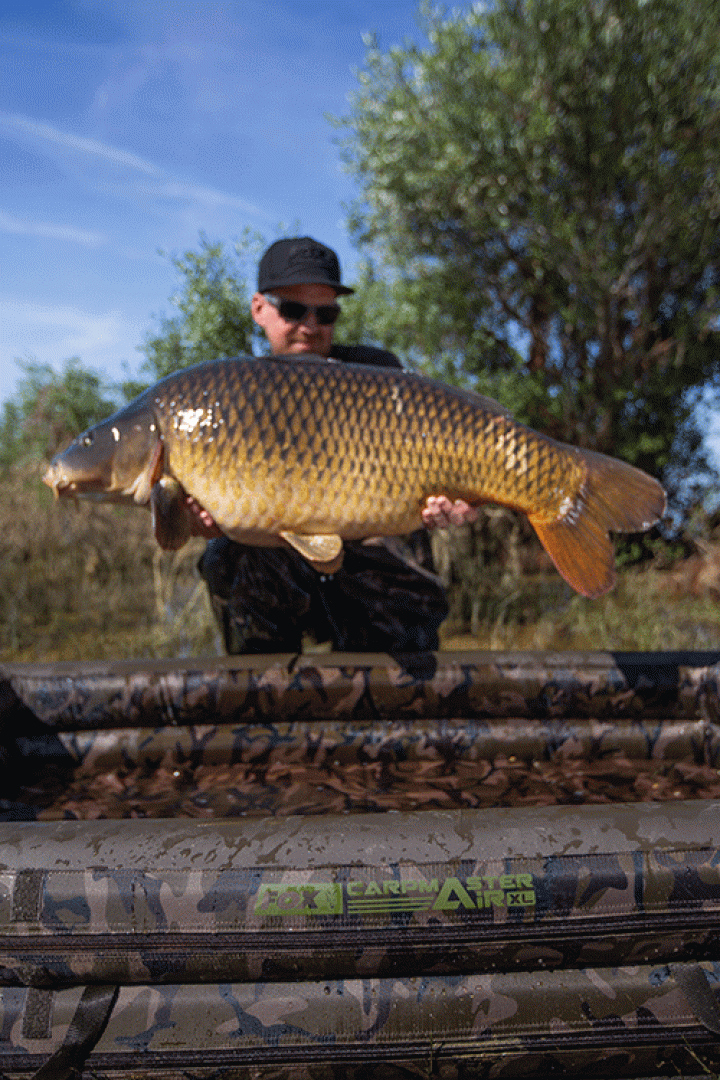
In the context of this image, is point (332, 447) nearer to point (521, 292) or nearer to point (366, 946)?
point (366, 946)

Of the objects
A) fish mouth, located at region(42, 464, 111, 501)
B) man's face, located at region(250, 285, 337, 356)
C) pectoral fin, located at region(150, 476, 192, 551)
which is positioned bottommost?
pectoral fin, located at region(150, 476, 192, 551)

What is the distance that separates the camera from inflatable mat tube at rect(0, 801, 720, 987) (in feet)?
3.37

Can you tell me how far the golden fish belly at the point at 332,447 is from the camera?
1543mm

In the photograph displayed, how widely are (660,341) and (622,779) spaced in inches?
220

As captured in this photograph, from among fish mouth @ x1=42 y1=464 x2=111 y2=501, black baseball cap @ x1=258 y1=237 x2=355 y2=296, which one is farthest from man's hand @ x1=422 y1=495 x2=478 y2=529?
black baseball cap @ x1=258 y1=237 x2=355 y2=296

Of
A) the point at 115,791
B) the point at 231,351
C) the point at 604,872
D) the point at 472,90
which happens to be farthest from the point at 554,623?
the point at 472,90

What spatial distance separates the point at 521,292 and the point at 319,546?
5334 millimetres

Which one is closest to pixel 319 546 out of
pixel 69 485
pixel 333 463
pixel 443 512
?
pixel 333 463

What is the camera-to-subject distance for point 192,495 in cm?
161

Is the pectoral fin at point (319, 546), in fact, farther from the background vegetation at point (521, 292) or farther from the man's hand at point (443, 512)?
the background vegetation at point (521, 292)

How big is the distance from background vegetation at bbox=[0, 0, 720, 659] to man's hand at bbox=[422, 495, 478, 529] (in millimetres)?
2067

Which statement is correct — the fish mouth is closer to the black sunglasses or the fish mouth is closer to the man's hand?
the man's hand

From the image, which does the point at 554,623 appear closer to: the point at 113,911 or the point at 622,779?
the point at 622,779

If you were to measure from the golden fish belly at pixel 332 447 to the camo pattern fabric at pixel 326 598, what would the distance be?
704mm
